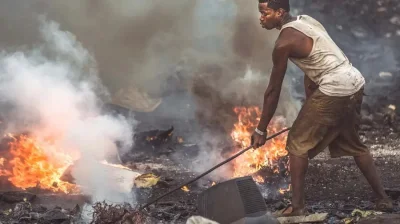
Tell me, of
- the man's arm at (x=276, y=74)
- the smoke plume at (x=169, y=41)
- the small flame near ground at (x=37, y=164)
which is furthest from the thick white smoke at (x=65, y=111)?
the man's arm at (x=276, y=74)

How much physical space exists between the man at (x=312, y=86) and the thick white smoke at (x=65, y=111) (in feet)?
7.72

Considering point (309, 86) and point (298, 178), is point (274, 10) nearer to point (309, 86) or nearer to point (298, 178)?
point (309, 86)

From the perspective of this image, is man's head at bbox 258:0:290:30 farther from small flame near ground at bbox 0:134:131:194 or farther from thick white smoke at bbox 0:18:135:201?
small flame near ground at bbox 0:134:131:194

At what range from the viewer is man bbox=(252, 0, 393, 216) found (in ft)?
16.7

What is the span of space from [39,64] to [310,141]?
5937mm

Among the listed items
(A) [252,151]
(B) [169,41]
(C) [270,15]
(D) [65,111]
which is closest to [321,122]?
(C) [270,15]

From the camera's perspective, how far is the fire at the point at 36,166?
704 centimetres

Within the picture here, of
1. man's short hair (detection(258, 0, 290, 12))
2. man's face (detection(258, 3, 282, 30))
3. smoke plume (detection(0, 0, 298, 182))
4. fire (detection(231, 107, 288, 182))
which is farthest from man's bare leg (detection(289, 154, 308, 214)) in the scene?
smoke plume (detection(0, 0, 298, 182))

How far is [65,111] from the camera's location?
26.8 ft

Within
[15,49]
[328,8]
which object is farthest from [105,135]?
[328,8]

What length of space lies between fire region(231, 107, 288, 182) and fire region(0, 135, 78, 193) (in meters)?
2.44

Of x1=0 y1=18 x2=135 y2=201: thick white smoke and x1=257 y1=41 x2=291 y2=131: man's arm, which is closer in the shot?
x1=257 y1=41 x2=291 y2=131: man's arm

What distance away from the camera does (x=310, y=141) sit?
17.3ft

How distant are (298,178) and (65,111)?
427cm
